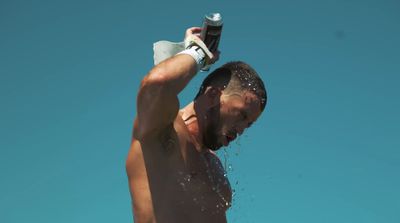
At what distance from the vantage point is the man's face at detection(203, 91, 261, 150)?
4.09 metres

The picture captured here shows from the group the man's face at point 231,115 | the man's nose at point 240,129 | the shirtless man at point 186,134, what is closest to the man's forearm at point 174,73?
the shirtless man at point 186,134

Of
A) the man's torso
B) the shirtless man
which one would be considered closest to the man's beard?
the shirtless man

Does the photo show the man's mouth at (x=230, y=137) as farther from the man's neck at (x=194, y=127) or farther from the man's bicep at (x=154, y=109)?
the man's bicep at (x=154, y=109)

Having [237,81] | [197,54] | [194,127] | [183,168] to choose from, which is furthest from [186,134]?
[197,54]

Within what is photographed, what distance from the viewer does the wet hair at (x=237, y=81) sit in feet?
13.6

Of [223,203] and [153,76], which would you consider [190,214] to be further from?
[153,76]

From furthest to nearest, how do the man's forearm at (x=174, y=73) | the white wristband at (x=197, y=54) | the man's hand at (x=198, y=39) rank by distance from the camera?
the man's hand at (x=198, y=39), the white wristband at (x=197, y=54), the man's forearm at (x=174, y=73)

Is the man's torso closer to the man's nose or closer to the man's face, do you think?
the man's face

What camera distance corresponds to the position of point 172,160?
388 cm

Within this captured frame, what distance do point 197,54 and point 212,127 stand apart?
59cm

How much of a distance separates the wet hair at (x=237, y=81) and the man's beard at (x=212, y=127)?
0.16 meters

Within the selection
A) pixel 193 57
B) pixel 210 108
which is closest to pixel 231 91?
pixel 210 108

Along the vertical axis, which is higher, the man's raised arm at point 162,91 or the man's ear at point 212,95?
the man's ear at point 212,95

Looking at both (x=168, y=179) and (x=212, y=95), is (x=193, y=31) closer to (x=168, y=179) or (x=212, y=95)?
(x=212, y=95)
